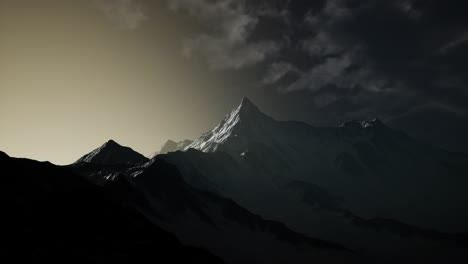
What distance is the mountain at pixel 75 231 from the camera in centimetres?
8069

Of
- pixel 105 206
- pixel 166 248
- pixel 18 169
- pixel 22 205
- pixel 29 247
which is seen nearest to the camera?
pixel 29 247

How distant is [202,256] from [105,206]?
123 ft

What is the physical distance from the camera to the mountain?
265 feet

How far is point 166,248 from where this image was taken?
90.9m

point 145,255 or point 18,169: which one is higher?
point 18,169

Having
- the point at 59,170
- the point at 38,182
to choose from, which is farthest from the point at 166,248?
the point at 59,170

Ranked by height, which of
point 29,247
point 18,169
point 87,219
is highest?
point 18,169

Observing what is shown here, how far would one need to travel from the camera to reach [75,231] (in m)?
92.4

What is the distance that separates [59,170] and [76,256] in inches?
3063

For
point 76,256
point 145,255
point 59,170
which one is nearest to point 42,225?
point 76,256

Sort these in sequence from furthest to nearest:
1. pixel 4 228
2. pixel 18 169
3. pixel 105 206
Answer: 1. pixel 18 169
2. pixel 105 206
3. pixel 4 228

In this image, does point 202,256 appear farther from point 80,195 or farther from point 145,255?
point 80,195

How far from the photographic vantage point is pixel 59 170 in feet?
485

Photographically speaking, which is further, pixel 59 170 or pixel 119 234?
pixel 59 170
